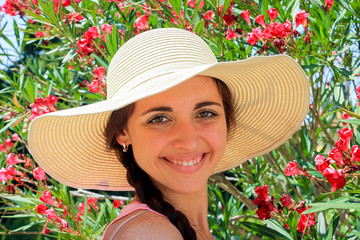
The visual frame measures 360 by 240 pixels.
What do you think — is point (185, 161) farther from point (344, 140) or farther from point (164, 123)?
point (344, 140)

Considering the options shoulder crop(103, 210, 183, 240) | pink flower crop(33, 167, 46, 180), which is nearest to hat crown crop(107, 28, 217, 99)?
shoulder crop(103, 210, 183, 240)

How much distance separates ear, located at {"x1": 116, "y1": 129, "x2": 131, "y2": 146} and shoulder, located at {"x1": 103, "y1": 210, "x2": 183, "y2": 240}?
265 millimetres

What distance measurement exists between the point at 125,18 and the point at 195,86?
1208mm

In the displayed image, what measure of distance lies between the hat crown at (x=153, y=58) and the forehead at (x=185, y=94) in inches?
1.7

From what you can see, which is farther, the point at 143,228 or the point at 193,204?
the point at 193,204

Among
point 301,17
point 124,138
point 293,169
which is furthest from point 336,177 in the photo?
point 301,17

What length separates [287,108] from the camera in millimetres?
1620

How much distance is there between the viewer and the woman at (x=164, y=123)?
3.93 feet

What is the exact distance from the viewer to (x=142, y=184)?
1.36 m

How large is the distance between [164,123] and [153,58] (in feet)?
0.59

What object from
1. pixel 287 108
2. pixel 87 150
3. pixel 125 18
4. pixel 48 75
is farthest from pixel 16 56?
pixel 287 108

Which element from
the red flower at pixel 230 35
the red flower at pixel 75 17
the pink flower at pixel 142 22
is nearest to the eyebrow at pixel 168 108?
the red flower at pixel 230 35

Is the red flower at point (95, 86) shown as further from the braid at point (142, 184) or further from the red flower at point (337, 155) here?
the red flower at point (337, 155)

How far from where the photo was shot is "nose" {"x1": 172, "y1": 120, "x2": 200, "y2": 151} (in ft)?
4.02
